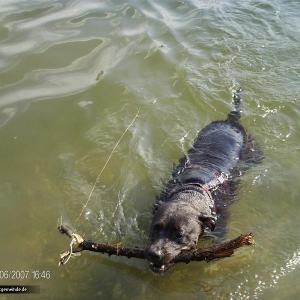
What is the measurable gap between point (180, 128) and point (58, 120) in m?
2.28

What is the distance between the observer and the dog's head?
4031 mm

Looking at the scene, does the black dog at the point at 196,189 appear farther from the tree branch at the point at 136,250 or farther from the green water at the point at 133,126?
the green water at the point at 133,126

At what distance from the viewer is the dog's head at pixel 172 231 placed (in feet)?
13.2

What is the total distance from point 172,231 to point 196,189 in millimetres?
1023

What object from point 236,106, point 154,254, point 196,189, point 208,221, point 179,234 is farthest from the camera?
point 236,106

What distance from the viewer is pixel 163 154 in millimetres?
6602

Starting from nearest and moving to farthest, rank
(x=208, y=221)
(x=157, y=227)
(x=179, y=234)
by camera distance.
Result: (x=179, y=234)
(x=157, y=227)
(x=208, y=221)

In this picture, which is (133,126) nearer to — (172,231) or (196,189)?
(196,189)

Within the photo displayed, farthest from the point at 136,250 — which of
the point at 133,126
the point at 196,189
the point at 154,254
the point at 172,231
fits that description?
the point at 133,126

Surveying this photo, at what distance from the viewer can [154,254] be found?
3943 mm

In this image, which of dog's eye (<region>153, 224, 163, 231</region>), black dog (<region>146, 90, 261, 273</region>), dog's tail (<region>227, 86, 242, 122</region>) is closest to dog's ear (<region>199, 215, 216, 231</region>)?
black dog (<region>146, 90, 261, 273</region>)

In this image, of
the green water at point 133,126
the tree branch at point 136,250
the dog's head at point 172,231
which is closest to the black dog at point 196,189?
the dog's head at point 172,231

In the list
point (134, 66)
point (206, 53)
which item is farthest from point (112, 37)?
point (206, 53)

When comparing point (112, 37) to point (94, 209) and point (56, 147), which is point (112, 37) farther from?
point (94, 209)
